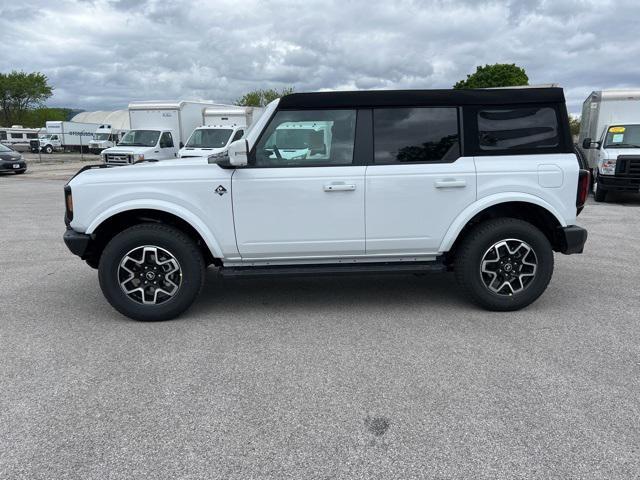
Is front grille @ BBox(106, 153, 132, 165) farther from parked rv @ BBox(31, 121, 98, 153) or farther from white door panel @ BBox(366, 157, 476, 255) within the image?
parked rv @ BBox(31, 121, 98, 153)

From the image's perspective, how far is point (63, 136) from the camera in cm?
5075

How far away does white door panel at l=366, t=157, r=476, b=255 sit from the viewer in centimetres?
442

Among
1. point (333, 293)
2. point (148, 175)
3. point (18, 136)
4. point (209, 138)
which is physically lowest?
point (333, 293)

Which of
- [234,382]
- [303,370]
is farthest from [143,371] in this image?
[303,370]

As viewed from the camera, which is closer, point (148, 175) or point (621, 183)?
point (148, 175)

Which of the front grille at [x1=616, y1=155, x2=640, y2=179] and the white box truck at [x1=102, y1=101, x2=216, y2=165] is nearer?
the front grille at [x1=616, y1=155, x2=640, y2=179]

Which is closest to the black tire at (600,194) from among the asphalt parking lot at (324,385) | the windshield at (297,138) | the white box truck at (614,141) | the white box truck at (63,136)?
the white box truck at (614,141)

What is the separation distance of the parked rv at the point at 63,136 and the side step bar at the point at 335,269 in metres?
51.4

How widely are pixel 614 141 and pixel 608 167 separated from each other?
1059mm


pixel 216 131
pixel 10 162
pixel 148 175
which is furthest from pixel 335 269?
pixel 10 162

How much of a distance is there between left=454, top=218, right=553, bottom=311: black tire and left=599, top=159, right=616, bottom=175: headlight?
368 inches

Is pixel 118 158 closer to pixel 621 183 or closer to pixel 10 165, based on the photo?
pixel 10 165

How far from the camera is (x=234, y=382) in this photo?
11.2ft

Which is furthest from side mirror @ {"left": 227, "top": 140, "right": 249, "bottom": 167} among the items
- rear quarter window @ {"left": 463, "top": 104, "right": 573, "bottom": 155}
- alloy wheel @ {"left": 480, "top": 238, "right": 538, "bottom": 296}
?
alloy wheel @ {"left": 480, "top": 238, "right": 538, "bottom": 296}
